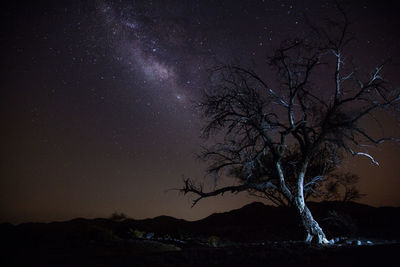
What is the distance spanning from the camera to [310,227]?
37.8 ft

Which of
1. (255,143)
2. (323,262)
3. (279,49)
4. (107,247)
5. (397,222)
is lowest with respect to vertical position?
(323,262)

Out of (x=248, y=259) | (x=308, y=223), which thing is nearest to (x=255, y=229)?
(x=308, y=223)

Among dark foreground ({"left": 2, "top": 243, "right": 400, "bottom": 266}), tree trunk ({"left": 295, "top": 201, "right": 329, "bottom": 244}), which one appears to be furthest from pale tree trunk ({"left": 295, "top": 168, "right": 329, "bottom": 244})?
dark foreground ({"left": 2, "top": 243, "right": 400, "bottom": 266})

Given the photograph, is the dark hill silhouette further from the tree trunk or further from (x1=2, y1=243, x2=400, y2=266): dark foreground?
(x1=2, y1=243, x2=400, y2=266): dark foreground

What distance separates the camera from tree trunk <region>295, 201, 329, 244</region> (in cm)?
1132

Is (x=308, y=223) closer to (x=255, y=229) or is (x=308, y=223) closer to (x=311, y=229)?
(x=311, y=229)

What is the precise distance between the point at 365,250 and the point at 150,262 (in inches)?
193

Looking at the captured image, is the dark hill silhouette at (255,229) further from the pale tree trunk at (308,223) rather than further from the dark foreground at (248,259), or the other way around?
the dark foreground at (248,259)

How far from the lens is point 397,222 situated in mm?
22203

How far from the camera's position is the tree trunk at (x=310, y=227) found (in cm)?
1132

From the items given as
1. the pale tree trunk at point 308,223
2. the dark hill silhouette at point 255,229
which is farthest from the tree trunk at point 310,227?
the dark hill silhouette at point 255,229

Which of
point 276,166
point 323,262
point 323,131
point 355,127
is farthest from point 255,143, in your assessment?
point 323,262

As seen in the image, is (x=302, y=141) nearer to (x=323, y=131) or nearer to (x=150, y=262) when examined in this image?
(x=323, y=131)

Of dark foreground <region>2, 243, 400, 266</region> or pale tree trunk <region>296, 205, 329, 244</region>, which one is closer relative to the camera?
dark foreground <region>2, 243, 400, 266</region>
